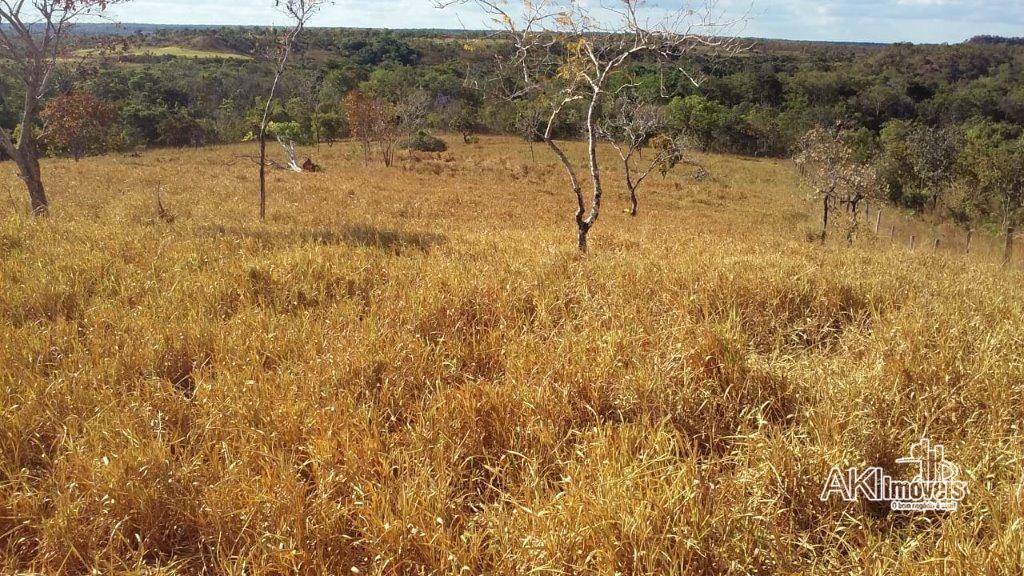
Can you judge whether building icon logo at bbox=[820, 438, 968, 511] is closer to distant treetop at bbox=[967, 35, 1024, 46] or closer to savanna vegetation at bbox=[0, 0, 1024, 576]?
savanna vegetation at bbox=[0, 0, 1024, 576]

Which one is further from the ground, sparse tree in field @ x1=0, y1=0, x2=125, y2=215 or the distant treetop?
the distant treetop

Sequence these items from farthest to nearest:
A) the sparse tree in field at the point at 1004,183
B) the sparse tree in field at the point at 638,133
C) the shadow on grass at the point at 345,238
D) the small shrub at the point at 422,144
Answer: the small shrub at the point at 422,144 → the sparse tree in field at the point at 1004,183 → the sparse tree in field at the point at 638,133 → the shadow on grass at the point at 345,238

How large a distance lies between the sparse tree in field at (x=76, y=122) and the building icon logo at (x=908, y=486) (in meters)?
24.7

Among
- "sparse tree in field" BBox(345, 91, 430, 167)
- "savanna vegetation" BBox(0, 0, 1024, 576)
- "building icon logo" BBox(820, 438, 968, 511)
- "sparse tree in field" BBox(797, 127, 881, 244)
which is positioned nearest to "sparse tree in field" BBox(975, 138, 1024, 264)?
"sparse tree in field" BBox(797, 127, 881, 244)

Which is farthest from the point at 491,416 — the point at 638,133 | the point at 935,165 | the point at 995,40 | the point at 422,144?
the point at 995,40

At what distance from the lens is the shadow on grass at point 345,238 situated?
22.6 feet

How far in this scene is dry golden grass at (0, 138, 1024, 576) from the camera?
6.19 feet

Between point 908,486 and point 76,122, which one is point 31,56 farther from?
point 76,122

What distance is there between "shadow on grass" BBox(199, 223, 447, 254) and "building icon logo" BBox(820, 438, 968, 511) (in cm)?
528

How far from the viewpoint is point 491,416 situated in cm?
266

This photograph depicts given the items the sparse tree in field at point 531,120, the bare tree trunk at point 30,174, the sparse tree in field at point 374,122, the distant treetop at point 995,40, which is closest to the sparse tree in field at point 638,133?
the sparse tree in field at point 531,120

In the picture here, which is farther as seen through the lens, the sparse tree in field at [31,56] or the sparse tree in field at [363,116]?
the sparse tree in field at [363,116]

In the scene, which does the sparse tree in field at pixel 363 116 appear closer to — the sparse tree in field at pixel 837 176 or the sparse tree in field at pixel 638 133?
the sparse tree in field at pixel 638 133

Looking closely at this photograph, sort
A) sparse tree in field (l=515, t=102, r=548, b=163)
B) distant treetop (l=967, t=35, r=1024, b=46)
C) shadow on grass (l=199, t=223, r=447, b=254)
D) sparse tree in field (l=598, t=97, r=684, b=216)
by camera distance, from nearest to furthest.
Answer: shadow on grass (l=199, t=223, r=447, b=254)
sparse tree in field (l=598, t=97, r=684, b=216)
sparse tree in field (l=515, t=102, r=548, b=163)
distant treetop (l=967, t=35, r=1024, b=46)
